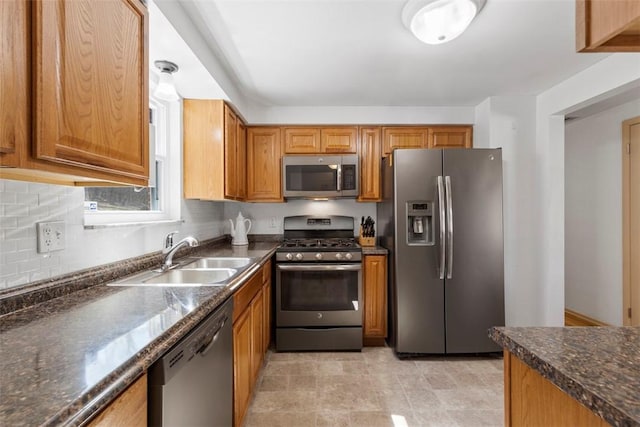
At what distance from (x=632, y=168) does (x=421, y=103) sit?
204 centimetres

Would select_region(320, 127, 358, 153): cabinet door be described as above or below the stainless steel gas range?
above

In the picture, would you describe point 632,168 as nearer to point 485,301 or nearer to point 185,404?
point 485,301

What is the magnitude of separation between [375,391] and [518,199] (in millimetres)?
2184

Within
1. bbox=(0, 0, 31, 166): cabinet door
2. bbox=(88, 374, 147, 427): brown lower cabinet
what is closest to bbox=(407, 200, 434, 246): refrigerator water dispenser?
bbox=(88, 374, 147, 427): brown lower cabinet

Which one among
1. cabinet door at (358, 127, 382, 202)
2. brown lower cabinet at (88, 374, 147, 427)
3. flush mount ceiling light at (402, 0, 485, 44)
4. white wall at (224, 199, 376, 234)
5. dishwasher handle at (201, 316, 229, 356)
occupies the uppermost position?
flush mount ceiling light at (402, 0, 485, 44)

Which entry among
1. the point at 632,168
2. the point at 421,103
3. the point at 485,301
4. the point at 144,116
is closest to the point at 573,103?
the point at 632,168

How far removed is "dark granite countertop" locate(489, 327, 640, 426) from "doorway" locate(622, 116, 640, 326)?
9.61 ft

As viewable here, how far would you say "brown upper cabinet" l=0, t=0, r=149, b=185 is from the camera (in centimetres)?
74

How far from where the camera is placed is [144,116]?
1.25 metres

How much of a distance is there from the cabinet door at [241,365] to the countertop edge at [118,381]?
0.65m

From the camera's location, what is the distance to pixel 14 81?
729 millimetres

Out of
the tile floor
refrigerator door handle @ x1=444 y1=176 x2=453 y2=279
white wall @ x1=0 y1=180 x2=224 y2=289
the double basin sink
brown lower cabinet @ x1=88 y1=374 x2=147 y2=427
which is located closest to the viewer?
brown lower cabinet @ x1=88 y1=374 x2=147 y2=427

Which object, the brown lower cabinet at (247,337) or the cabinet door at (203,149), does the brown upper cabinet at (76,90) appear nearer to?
the brown lower cabinet at (247,337)

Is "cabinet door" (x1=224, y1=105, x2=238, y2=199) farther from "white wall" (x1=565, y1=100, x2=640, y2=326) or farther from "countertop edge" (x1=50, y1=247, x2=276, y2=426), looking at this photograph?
"white wall" (x1=565, y1=100, x2=640, y2=326)
